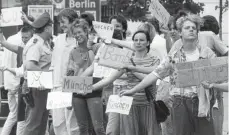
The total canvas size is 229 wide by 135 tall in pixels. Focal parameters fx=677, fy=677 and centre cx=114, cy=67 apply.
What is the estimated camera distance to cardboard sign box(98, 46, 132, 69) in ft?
25.1

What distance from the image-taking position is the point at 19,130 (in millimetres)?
9117

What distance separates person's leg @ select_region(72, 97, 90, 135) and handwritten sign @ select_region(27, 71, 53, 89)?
57 centimetres

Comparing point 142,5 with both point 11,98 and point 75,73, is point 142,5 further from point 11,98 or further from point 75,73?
point 75,73

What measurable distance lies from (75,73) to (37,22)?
1.01 meters

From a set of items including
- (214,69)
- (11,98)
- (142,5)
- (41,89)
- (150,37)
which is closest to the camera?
(214,69)

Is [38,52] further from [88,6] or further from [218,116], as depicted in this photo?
[88,6]

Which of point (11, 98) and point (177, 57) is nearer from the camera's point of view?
point (177, 57)

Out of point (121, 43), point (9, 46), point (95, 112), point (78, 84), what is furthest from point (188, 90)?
point (9, 46)

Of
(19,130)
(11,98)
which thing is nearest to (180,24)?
(19,130)

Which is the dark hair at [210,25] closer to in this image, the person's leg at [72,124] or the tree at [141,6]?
the person's leg at [72,124]

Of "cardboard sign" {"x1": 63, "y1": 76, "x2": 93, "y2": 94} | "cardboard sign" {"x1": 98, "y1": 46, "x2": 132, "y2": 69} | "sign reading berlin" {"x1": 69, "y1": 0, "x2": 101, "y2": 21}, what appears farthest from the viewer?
"sign reading berlin" {"x1": 69, "y1": 0, "x2": 101, "y2": 21}

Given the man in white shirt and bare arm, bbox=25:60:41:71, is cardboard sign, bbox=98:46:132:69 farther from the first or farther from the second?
the man in white shirt

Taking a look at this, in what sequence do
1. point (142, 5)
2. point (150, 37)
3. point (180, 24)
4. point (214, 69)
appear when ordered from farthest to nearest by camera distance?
point (142, 5), point (150, 37), point (180, 24), point (214, 69)

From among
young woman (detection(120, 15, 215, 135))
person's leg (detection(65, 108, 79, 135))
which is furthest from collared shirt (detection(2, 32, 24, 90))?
young woman (detection(120, 15, 215, 135))
